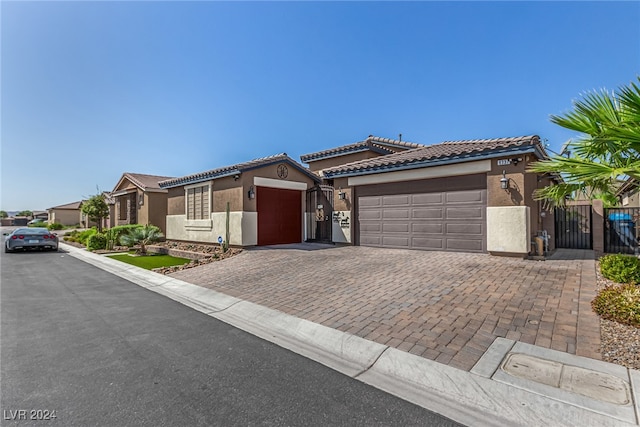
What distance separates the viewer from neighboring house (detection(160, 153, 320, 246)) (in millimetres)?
13836

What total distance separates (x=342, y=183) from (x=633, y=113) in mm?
10776

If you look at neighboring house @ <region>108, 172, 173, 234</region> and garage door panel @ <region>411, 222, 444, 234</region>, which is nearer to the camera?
garage door panel @ <region>411, 222, 444, 234</region>

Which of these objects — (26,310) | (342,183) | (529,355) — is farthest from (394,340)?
(342,183)

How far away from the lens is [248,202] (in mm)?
13883

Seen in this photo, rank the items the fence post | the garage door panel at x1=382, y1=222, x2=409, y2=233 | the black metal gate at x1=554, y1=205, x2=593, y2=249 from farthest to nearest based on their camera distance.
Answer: the black metal gate at x1=554, y1=205, x2=593, y2=249
the garage door panel at x1=382, y1=222, x2=409, y2=233
the fence post

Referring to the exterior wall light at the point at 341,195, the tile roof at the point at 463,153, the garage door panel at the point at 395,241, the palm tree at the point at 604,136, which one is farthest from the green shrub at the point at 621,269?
the exterior wall light at the point at 341,195

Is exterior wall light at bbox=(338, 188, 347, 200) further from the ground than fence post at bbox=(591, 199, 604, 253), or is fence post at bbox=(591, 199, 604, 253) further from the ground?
exterior wall light at bbox=(338, 188, 347, 200)

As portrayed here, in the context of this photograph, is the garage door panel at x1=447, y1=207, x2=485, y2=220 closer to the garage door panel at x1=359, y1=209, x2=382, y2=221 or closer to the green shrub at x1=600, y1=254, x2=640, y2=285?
the garage door panel at x1=359, y1=209, x2=382, y2=221

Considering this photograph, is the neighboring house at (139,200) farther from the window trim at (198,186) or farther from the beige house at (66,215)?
the beige house at (66,215)

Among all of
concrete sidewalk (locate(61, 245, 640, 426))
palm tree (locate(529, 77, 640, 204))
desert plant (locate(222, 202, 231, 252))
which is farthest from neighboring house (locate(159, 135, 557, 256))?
concrete sidewalk (locate(61, 245, 640, 426))

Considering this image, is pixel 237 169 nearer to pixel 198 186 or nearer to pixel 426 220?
pixel 198 186

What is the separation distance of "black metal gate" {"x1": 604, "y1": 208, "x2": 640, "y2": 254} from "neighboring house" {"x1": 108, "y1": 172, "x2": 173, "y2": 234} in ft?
80.1

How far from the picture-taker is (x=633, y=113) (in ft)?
13.9

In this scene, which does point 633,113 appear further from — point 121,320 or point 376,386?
point 121,320
